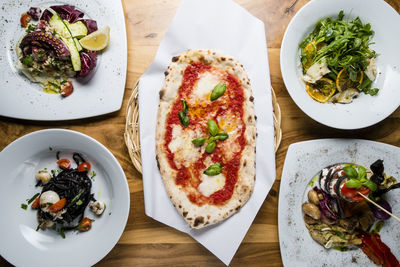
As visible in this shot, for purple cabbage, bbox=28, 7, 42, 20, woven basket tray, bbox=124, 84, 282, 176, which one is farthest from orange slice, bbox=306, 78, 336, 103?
purple cabbage, bbox=28, 7, 42, 20

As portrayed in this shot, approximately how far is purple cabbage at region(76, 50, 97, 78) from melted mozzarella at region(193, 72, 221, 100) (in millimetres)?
961

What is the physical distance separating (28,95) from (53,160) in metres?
0.66

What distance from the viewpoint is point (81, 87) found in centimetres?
304

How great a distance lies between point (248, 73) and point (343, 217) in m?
1.67

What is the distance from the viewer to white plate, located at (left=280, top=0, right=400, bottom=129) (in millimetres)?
2938

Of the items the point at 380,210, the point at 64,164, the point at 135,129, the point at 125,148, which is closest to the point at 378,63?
the point at 380,210

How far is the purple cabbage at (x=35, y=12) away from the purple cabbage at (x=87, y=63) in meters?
0.61

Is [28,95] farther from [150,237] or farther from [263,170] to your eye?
[263,170]

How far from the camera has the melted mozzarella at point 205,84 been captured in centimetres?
297

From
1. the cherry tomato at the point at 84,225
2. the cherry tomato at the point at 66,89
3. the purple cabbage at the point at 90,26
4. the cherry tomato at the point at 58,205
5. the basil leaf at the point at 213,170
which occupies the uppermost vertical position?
the purple cabbage at the point at 90,26

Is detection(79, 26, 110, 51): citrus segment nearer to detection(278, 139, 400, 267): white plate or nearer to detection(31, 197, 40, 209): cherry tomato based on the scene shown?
detection(31, 197, 40, 209): cherry tomato

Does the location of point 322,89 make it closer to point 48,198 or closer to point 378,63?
point 378,63

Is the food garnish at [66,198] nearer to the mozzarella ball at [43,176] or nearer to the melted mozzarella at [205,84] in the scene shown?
the mozzarella ball at [43,176]

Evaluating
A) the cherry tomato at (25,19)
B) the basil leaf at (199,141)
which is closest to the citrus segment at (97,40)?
the cherry tomato at (25,19)
